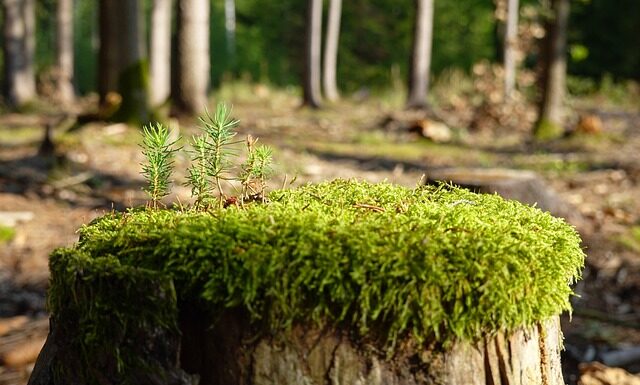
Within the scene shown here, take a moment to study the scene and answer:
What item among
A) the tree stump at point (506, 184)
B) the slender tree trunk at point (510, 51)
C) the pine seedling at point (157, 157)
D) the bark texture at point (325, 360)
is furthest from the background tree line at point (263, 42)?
the bark texture at point (325, 360)

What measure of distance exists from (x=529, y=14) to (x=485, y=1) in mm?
8355

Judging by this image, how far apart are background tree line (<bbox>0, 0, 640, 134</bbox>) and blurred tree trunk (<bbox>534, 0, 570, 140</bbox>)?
0.37ft

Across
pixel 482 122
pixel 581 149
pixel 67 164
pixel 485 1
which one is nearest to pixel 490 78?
pixel 482 122

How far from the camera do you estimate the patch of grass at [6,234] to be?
20.6ft

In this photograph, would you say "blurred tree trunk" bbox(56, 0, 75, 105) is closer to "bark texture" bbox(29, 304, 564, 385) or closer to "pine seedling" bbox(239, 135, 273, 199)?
"pine seedling" bbox(239, 135, 273, 199)

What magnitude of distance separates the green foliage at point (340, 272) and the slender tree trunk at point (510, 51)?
44.9 feet

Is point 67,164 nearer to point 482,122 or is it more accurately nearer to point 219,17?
point 482,122

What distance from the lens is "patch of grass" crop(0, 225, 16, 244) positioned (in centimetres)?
627

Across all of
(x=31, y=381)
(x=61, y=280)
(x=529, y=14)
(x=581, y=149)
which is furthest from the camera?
(x=529, y=14)

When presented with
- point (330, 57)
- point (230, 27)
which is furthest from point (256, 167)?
point (230, 27)

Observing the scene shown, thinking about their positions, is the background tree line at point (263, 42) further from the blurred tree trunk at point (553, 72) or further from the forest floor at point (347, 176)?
the forest floor at point (347, 176)

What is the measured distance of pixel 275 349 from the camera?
1838 mm

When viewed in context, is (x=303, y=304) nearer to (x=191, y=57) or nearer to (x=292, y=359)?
(x=292, y=359)

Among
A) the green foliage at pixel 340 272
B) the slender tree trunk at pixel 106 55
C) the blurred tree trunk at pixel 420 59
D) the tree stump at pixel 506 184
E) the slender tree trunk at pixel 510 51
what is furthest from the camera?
the blurred tree trunk at pixel 420 59
